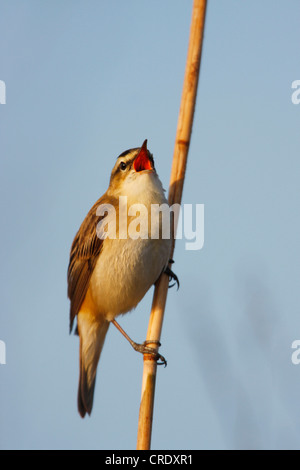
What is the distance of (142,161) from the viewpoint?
16.0 feet

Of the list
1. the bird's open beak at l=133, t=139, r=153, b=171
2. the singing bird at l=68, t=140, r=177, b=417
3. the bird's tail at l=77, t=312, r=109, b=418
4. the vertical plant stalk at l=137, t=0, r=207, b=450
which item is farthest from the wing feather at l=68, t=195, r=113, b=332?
the vertical plant stalk at l=137, t=0, r=207, b=450

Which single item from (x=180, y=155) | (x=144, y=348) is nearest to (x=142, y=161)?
(x=180, y=155)

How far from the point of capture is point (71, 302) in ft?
17.3

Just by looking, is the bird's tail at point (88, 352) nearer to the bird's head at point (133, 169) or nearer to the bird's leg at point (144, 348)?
the bird's leg at point (144, 348)

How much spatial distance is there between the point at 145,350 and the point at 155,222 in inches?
45.7

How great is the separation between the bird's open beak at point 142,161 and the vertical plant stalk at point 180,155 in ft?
2.68

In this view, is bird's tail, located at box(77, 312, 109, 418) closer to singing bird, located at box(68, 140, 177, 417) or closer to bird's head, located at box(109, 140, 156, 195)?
singing bird, located at box(68, 140, 177, 417)

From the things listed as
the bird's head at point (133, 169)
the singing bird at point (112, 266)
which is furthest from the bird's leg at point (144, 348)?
the bird's head at point (133, 169)

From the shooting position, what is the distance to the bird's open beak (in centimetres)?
480

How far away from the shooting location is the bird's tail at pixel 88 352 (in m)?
5.25

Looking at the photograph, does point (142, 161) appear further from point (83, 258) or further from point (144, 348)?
point (144, 348)

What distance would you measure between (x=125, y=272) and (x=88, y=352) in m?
0.96

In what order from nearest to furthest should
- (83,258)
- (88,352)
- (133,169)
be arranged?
(133,169) → (83,258) → (88,352)

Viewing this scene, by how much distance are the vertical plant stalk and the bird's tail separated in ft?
4.45
